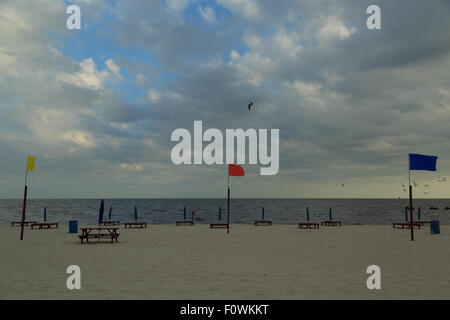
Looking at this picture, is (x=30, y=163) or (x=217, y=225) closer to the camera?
(x=30, y=163)

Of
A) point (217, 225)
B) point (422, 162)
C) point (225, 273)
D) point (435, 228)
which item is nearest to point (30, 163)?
point (225, 273)

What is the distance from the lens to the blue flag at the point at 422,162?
20312 mm

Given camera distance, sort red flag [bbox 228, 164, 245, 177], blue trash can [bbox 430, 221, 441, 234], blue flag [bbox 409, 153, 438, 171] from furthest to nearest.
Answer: red flag [bbox 228, 164, 245, 177], blue trash can [bbox 430, 221, 441, 234], blue flag [bbox 409, 153, 438, 171]

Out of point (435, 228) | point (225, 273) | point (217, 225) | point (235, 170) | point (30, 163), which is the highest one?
point (235, 170)

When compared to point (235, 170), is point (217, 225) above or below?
below

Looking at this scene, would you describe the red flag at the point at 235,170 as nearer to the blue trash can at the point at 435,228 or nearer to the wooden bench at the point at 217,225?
the wooden bench at the point at 217,225

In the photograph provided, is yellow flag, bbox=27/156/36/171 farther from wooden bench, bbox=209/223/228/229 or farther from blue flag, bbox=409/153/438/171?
blue flag, bbox=409/153/438/171

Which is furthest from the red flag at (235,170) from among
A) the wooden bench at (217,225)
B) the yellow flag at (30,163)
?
the yellow flag at (30,163)

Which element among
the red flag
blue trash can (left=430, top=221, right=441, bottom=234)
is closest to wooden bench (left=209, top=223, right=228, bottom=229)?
the red flag

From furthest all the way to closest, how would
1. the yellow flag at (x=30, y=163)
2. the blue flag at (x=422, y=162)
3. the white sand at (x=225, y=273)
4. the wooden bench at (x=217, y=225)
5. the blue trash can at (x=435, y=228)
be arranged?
the wooden bench at (x=217, y=225)
the blue trash can at (x=435, y=228)
the blue flag at (x=422, y=162)
the yellow flag at (x=30, y=163)
the white sand at (x=225, y=273)

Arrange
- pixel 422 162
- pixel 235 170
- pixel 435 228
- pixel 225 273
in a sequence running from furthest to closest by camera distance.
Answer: pixel 235 170, pixel 435 228, pixel 422 162, pixel 225 273

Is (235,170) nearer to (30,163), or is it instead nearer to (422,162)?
(422,162)

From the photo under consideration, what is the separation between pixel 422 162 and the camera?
67.2 feet

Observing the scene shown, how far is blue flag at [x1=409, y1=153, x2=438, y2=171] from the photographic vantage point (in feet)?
66.6
